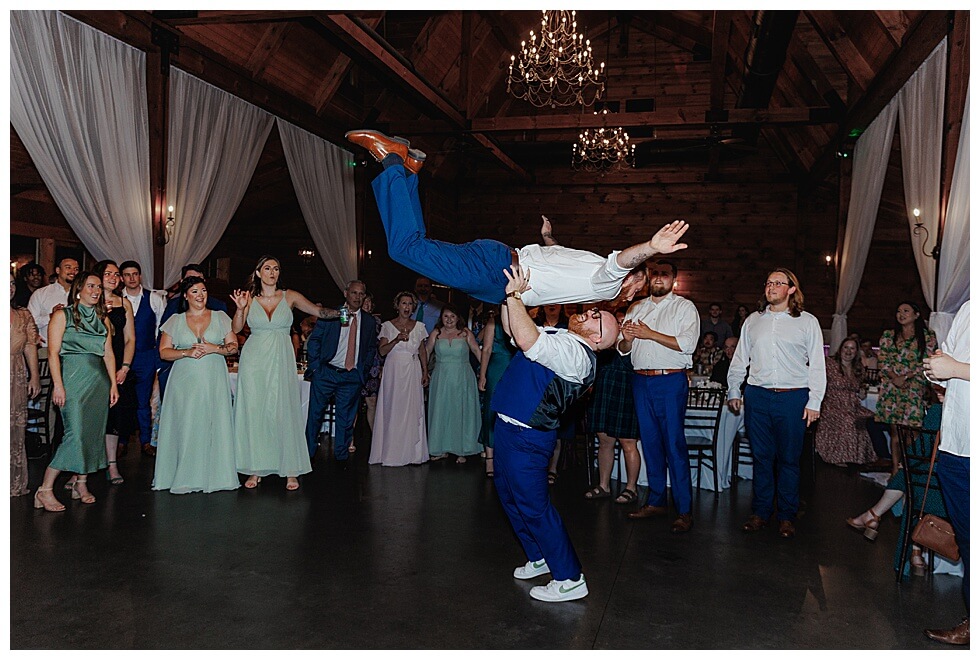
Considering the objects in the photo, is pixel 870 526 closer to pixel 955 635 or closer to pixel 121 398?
pixel 955 635

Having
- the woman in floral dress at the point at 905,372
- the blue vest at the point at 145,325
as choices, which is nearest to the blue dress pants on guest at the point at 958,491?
the woman in floral dress at the point at 905,372

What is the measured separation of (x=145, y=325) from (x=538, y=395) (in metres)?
4.48

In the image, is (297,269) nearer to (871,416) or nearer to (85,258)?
(85,258)

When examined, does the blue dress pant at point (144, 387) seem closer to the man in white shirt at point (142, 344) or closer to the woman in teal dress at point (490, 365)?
the man in white shirt at point (142, 344)

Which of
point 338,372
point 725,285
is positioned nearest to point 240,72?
point 338,372

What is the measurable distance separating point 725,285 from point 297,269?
8.65 meters

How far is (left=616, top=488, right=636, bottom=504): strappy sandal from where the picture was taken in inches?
215

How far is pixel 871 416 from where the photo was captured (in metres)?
6.96

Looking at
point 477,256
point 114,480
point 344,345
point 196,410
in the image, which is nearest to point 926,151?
point 344,345

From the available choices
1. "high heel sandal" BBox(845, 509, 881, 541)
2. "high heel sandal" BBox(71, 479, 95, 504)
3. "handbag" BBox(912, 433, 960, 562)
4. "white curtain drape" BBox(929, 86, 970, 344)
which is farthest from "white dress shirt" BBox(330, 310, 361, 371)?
"white curtain drape" BBox(929, 86, 970, 344)

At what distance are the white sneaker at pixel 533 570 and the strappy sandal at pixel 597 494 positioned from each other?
6.19ft

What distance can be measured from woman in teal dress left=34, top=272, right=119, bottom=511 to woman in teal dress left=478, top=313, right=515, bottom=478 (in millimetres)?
2830

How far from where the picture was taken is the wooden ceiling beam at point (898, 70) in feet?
20.9

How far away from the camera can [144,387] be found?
6.52 meters
